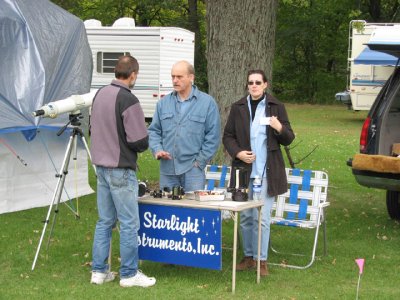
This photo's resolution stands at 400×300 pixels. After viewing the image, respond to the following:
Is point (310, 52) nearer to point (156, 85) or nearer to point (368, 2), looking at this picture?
point (368, 2)

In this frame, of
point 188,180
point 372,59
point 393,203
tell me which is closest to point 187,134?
point 188,180

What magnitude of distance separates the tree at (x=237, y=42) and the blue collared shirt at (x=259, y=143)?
2.58 meters

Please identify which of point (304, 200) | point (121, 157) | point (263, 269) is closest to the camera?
point (121, 157)

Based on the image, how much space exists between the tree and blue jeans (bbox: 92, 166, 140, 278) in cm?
323

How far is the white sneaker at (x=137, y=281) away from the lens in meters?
6.28

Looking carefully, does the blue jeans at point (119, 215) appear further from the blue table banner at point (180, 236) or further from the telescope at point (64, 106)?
the telescope at point (64, 106)

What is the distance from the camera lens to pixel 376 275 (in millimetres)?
6863

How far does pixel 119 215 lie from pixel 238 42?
354 cm

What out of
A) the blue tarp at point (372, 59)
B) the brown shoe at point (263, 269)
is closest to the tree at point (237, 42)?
the brown shoe at point (263, 269)

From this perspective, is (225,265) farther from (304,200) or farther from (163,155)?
(163,155)

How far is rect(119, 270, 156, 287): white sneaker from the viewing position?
6.28 meters

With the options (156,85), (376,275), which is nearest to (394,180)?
(376,275)

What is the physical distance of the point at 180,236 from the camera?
20.8 feet

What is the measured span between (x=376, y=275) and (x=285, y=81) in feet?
102
